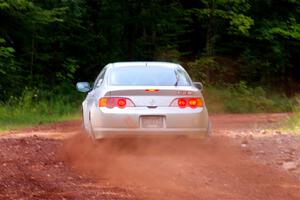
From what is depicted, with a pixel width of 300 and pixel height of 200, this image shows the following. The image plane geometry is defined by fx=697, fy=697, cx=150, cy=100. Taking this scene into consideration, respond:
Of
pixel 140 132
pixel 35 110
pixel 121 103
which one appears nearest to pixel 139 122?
pixel 140 132

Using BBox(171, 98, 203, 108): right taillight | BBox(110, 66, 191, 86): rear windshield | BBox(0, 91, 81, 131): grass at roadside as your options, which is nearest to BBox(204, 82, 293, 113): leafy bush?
BBox(0, 91, 81, 131): grass at roadside

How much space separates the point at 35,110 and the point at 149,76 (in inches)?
439

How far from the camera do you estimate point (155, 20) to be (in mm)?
32062

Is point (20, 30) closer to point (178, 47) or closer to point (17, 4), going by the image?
point (17, 4)

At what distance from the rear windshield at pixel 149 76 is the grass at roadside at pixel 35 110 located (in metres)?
6.06

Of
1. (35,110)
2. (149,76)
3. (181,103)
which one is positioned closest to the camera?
(181,103)

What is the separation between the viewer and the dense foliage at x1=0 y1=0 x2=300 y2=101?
1075 inches

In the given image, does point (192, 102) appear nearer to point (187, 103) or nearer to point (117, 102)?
point (187, 103)

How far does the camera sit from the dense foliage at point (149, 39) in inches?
1075

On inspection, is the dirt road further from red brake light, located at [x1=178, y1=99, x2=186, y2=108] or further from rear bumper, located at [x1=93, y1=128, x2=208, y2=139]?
red brake light, located at [x1=178, y1=99, x2=186, y2=108]

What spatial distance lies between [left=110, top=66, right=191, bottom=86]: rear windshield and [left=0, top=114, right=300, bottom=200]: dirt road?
1001mm

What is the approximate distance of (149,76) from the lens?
1178cm

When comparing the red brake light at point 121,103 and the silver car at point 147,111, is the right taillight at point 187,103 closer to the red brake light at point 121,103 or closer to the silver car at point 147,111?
the silver car at point 147,111

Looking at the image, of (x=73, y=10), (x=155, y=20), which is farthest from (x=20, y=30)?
(x=155, y=20)
